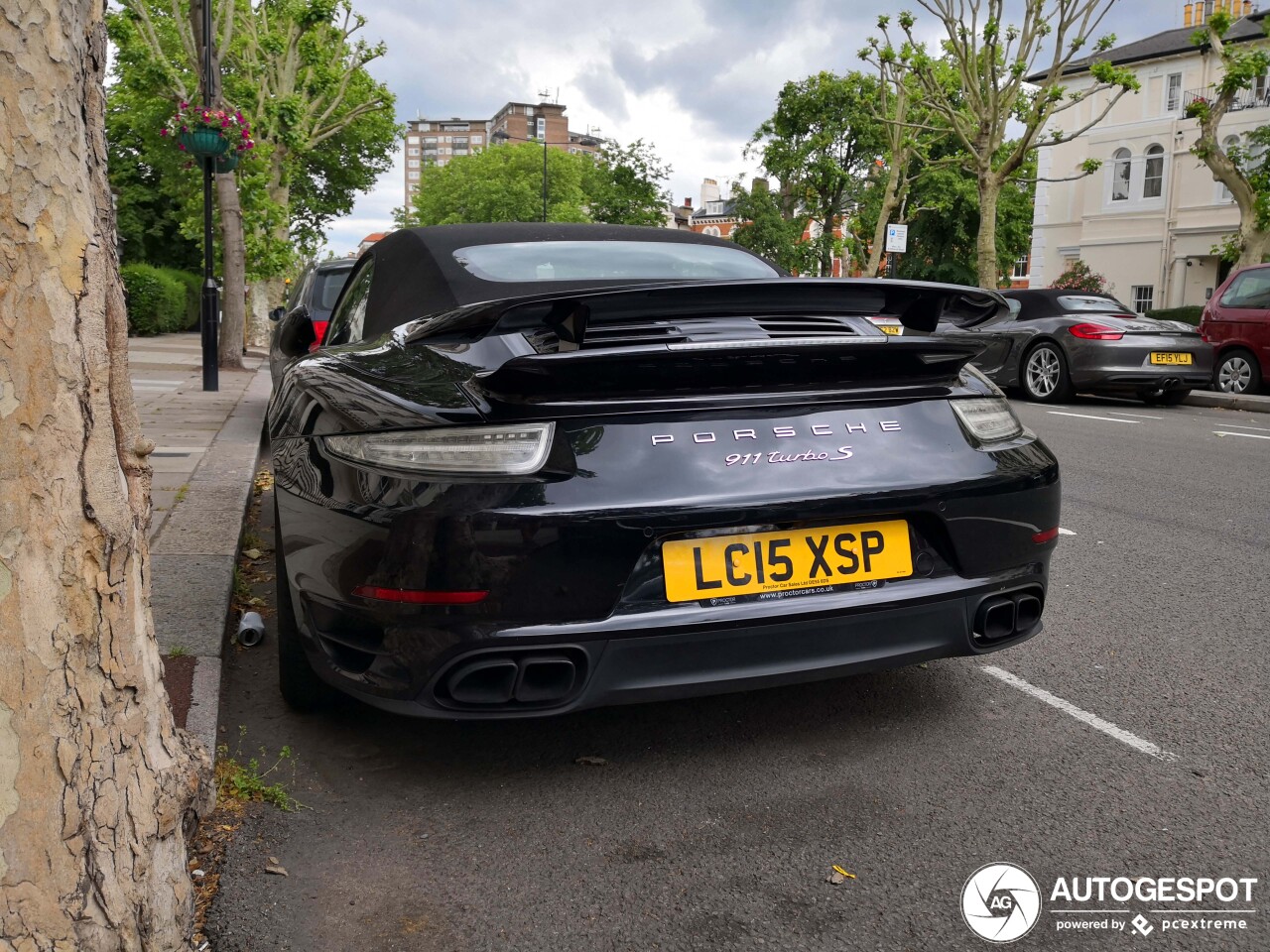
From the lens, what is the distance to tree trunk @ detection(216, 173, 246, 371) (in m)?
18.3

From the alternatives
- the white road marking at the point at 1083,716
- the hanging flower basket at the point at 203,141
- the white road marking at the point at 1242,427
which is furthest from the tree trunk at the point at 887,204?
the white road marking at the point at 1083,716

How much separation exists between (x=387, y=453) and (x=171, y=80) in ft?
60.7

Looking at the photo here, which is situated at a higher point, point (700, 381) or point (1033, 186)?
point (1033, 186)

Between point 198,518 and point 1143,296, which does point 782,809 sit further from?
point 1143,296

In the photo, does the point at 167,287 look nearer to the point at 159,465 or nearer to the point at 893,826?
the point at 159,465

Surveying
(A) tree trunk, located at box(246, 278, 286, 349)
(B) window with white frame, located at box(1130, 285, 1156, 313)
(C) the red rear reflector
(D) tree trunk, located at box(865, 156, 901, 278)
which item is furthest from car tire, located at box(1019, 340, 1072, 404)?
(B) window with white frame, located at box(1130, 285, 1156, 313)

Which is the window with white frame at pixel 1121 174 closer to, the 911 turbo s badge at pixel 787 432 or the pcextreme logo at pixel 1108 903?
the 911 turbo s badge at pixel 787 432

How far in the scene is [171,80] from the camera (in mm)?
18562

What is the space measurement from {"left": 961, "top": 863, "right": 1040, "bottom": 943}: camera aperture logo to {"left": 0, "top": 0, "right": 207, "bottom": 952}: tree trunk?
56.1 inches

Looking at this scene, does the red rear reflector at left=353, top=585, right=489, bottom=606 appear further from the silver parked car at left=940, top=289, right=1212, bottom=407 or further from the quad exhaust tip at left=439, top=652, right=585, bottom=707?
the silver parked car at left=940, top=289, right=1212, bottom=407

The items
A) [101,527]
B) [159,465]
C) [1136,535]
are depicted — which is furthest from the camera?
[159,465]

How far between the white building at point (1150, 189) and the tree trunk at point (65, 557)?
141ft

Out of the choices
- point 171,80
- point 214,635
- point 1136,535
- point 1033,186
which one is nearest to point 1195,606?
point 1136,535

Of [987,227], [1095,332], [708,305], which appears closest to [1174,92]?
[987,227]
